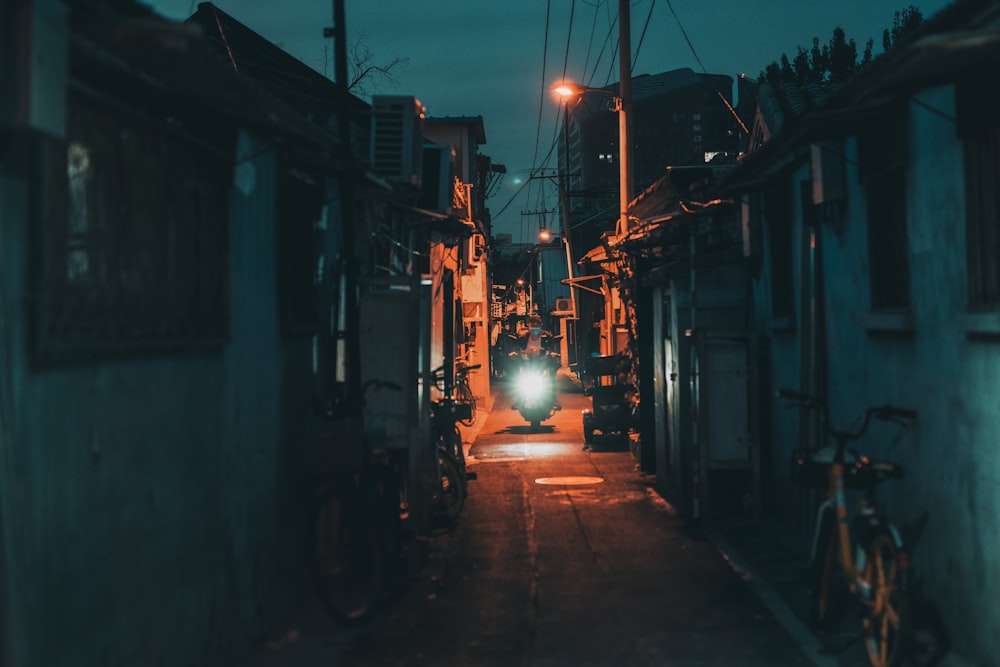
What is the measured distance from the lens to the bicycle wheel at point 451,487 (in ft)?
44.0

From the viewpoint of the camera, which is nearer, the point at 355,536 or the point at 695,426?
the point at 355,536

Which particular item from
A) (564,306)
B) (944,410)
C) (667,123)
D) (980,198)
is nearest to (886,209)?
(980,198)

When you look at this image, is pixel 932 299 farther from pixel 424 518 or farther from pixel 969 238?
pixel 424 518

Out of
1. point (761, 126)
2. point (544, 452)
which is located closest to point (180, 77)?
point (761, 126)

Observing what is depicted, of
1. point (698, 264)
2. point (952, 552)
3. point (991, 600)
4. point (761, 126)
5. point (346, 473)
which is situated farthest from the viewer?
point (761, 126)

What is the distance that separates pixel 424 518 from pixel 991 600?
7293 millimetres

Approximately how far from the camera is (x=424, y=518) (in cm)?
1220

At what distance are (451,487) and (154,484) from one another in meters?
8.05

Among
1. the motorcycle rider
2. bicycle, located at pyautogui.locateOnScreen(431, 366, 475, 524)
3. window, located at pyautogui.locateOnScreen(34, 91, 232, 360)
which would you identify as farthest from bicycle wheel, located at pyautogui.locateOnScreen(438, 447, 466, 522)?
the motorcycle rider

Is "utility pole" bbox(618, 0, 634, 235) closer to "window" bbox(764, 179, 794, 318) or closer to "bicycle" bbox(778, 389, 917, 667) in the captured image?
"window" bbox(764, 179, 794, 318)

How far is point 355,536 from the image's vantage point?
8812 millimetres

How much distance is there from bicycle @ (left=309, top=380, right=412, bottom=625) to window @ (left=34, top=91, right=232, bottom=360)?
2.15 metres

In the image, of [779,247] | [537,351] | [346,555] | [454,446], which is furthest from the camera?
[537,351]

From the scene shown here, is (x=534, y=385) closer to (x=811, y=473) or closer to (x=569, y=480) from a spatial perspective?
(x=569, y=480)
